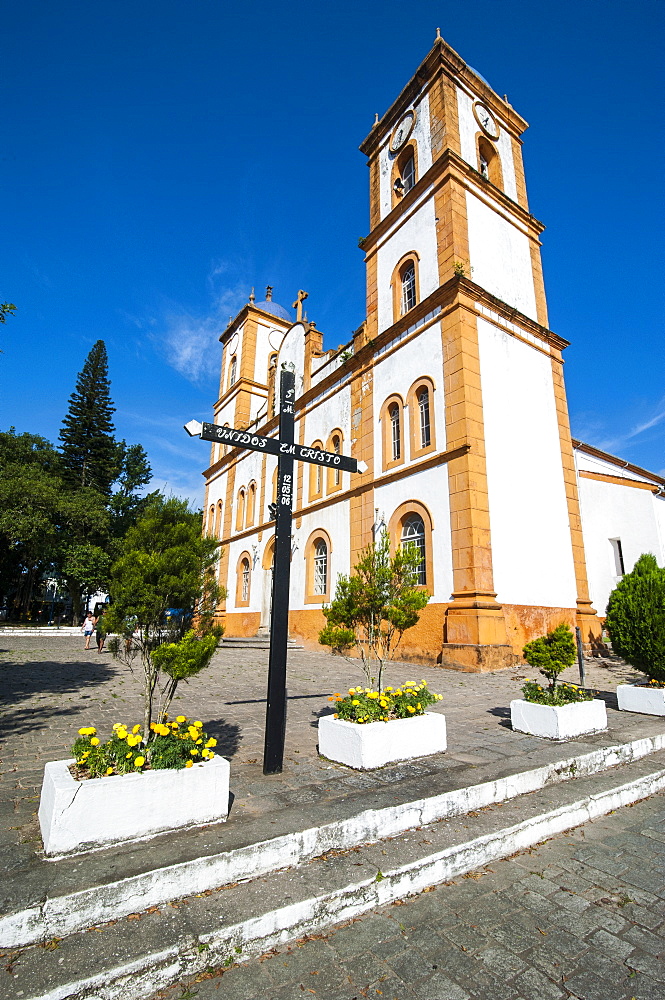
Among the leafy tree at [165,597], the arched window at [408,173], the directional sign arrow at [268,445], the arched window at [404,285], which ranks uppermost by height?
the arched window at [408,173]

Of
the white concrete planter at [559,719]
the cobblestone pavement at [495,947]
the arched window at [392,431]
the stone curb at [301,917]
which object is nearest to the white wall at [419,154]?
the arched window at [392,431]

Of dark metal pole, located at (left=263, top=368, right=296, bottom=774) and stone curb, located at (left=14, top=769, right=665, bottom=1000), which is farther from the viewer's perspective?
dark metal pole, located at (left=263, top=368, right=296, bottom=774)

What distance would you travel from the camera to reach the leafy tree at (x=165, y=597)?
12.7 ft

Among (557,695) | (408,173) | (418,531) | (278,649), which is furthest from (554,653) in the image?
(408,173)

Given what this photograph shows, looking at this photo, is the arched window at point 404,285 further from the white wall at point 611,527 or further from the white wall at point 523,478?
the white wall at point 611,527

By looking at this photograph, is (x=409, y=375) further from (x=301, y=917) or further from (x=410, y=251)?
(x=301, y=917)

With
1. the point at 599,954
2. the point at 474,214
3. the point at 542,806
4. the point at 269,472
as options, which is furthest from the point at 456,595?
the point at 269,472

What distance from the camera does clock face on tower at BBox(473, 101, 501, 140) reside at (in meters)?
17.4

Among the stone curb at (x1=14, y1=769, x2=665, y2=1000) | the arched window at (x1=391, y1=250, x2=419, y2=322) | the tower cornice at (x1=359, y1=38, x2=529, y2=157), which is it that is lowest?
the stone curb at (x1=14, y1=769, x2=665, y2=1000)

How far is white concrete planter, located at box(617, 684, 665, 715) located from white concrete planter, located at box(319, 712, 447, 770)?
154 inches

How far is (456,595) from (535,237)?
13.5 meters

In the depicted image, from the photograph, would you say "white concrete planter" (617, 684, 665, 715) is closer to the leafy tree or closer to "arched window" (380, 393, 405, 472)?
the leafy tree

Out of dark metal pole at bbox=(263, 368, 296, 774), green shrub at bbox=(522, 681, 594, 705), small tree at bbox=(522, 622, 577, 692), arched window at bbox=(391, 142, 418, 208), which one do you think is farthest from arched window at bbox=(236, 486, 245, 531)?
dark metal pole at bbox=(263, 368, 296, 774)

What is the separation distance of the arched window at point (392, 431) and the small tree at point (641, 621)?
26.9ft
